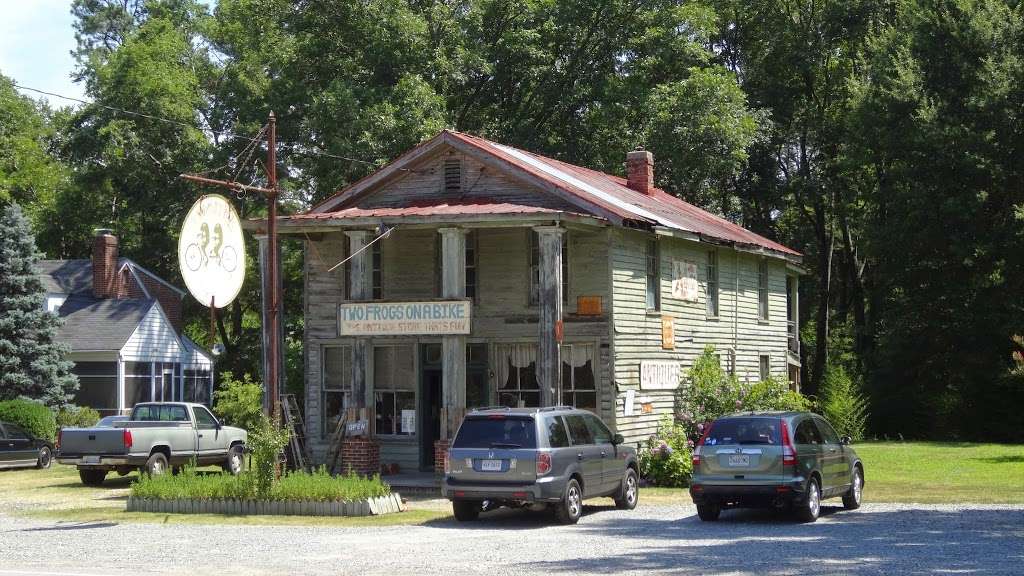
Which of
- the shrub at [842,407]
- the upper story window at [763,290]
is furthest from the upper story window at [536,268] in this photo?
the shrub at [842,407]

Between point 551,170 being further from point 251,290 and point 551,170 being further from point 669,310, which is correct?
point 251,290

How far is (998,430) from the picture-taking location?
44.6 m

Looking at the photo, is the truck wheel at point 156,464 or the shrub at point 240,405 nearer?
the truck wheel at point 156,464

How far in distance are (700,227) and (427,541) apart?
16456mm

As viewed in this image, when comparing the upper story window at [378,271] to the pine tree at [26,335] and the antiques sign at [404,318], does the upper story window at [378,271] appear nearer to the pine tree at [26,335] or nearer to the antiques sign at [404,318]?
the antiques sign at [404,318]

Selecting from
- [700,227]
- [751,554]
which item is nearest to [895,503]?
[751,554]

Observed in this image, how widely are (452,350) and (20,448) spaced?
13.8 m

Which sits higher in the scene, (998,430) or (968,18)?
(968,18)

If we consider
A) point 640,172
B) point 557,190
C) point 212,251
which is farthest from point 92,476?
point 640,172

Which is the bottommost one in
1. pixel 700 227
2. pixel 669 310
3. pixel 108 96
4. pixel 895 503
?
pixel 895 503

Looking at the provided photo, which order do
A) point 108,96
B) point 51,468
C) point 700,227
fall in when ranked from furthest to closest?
point 108,96, point 51,468, point 700,227

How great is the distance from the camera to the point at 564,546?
54.2ft

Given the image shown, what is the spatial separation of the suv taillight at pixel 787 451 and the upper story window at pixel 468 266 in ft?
36.4

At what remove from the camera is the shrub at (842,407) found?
42.8 meters
